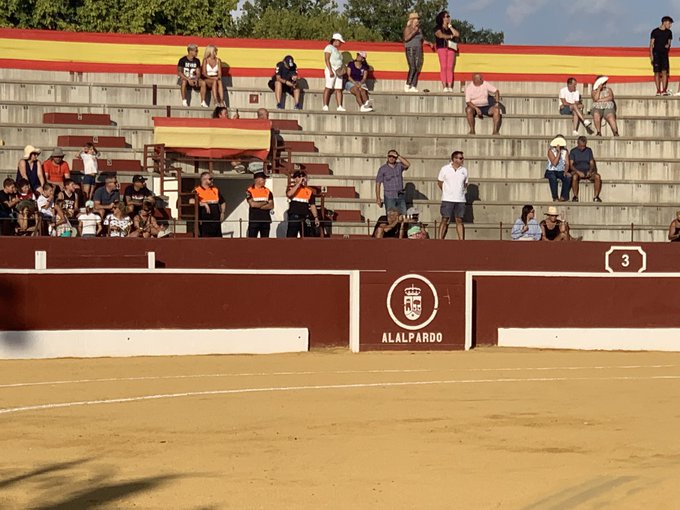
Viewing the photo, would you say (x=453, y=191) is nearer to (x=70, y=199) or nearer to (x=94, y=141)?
(x=70, y=199)

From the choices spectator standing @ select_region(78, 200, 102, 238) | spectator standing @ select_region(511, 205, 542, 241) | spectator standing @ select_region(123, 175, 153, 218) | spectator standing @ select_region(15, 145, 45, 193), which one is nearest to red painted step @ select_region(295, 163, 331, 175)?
spectator standing @ select_region(123, 175, 153, 218)

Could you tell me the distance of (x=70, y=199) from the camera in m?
20.9

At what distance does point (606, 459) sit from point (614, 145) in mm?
15976

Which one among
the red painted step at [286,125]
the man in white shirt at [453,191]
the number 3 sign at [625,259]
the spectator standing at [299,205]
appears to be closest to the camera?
the spectator standing at [299,205]

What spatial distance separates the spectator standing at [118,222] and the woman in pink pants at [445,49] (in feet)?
28.8

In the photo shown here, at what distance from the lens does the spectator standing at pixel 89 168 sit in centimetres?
2127

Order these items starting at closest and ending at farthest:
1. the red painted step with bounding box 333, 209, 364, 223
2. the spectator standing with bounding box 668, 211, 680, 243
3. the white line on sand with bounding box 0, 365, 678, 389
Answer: the white line on sand with bounding box 0, 365, 678, 389, the spectator standing with bounding box 668, 211, 680, 243, the red painted step with bounding box 333, 209, 364, 223

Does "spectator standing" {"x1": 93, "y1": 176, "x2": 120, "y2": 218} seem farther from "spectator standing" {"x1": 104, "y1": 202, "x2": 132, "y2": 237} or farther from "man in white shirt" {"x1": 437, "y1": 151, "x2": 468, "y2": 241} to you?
"man in white shirt" {"x1": 437, "y1": 151, "x2": 468, "y2": 241}

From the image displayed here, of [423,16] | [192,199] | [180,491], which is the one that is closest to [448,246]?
[192,199]

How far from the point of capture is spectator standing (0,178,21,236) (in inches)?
793

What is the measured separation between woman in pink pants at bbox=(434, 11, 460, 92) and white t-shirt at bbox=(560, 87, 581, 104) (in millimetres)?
2266

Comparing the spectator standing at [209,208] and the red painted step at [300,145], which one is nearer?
the spectator standing at [209,208]

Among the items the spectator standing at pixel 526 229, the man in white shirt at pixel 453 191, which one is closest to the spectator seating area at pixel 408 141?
the man in white shirt at pixel 453 191

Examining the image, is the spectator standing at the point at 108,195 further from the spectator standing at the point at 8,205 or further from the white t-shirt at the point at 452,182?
the white t-shirt at the point at 452,182
